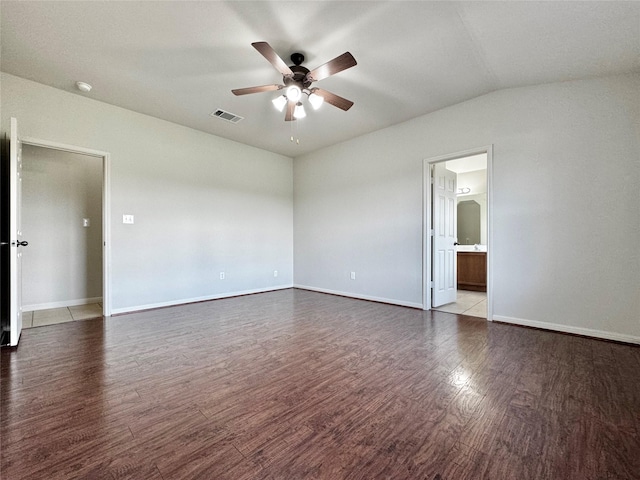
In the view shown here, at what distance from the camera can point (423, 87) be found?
11.0ft

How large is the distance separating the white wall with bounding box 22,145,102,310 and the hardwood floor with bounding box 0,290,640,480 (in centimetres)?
153

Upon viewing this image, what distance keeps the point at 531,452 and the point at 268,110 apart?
→ 4.23 meters

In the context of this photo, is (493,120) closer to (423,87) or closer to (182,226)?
(423,87)

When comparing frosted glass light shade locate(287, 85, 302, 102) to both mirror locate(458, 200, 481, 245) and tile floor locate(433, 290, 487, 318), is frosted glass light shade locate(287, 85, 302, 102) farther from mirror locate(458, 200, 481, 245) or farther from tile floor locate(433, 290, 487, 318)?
mirror locate(458, 200, 481, 245)

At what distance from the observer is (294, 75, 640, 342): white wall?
2.82 m

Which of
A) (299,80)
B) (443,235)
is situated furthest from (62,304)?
(443,235)

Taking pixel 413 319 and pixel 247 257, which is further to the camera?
pixel 247 257

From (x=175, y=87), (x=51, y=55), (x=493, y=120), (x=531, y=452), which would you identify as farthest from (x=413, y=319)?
(x=51, y=55)

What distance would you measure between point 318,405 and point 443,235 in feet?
11.5

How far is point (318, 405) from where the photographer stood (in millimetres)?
1752

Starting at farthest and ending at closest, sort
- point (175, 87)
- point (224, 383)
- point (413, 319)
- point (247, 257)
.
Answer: point (247, 257) → point (413, 319) → point (175, 87) → point (224, 383)

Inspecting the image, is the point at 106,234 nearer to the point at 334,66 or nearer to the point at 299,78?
the point at 299,78

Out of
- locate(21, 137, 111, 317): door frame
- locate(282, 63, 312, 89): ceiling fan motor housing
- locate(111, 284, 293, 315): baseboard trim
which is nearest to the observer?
locate(282, 63, 312, 89): ceiling fan motor housing

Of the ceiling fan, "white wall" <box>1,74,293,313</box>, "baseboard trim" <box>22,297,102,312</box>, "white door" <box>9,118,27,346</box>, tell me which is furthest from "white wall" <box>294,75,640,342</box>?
"baseboard trim" <box>22,297,102,312</box>
